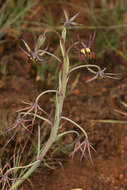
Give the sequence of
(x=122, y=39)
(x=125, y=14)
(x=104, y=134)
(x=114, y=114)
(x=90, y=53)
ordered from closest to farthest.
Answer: (x=90, y=53)
(x=104, y=134)
(x=114, y=114)
(x=122, y=39)
(x=125, y=14)

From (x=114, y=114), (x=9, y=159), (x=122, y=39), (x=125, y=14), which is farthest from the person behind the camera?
(x=125, y=14)

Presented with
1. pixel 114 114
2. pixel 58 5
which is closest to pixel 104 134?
pixel 114 114

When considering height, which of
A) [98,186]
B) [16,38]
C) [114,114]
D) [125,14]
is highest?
[125,14]

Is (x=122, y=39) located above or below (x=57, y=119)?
above

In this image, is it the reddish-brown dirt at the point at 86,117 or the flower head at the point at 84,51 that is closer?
the flower head at the point at 84,51

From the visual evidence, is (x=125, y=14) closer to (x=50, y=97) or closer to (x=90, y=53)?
(x=50, y=97)

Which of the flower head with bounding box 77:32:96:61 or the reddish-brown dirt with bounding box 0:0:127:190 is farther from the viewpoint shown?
the reddish-brown dirt with bounding box 0:0:127:190

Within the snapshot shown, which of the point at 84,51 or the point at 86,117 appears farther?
the point at 86,117

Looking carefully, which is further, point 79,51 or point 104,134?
point 104,134

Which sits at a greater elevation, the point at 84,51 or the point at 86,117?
the point at 84,51

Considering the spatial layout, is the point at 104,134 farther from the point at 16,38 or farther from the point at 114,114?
the point at 16,38
